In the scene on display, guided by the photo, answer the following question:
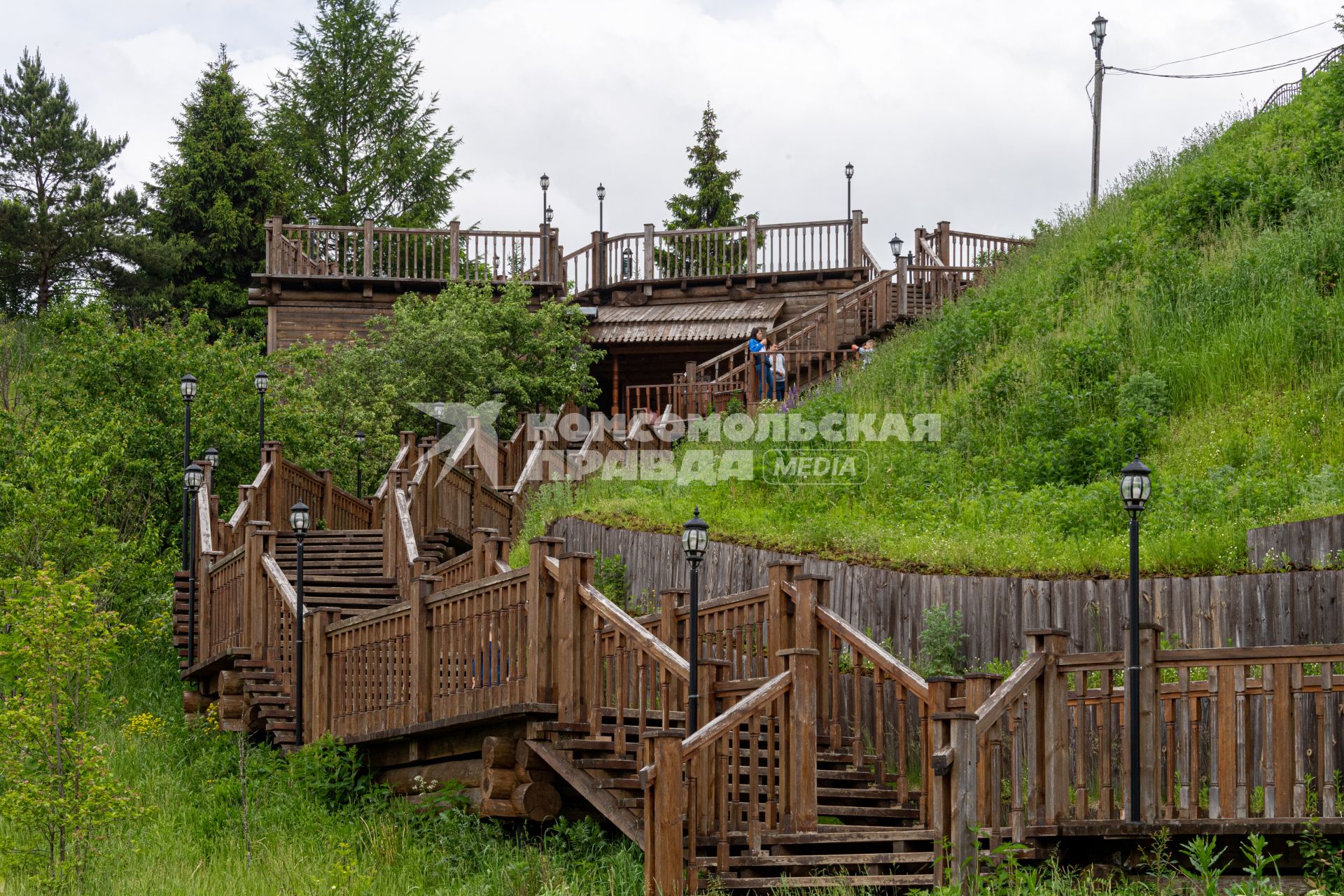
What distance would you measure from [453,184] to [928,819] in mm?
41076

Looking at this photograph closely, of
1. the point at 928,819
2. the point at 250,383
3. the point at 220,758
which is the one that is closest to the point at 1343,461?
the point at 928,819

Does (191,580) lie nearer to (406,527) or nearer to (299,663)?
(406,527)

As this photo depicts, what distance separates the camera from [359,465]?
27094 mm

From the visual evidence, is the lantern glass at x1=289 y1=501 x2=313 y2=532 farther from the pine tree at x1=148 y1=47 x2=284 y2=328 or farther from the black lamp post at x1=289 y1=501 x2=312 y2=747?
the pine tree at x1=148 y1=47 x2=284 y2=328

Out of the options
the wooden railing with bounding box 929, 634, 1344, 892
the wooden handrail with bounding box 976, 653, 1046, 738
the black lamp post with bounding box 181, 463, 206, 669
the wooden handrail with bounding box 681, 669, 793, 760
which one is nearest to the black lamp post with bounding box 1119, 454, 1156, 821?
the wooden railing with bounding box 929, 634, 1344, 892

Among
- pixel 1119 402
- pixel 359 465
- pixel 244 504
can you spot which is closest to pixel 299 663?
pixel 244 504

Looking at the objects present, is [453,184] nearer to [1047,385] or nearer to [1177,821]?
[1047,385]

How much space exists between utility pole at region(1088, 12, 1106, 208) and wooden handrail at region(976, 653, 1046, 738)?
22644 millimetres

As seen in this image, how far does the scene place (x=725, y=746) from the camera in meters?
10.2

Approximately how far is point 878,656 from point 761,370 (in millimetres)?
15497

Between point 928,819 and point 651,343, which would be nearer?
point 928,819

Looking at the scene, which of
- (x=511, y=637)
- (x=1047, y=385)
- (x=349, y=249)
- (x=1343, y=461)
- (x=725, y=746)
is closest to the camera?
(x=725, y=746)

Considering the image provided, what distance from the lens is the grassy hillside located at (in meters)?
14.7

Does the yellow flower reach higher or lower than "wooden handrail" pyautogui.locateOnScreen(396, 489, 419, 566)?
lower
